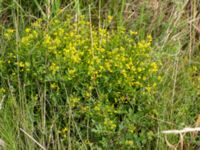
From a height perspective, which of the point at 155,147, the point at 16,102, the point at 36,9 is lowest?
the point at 155,147

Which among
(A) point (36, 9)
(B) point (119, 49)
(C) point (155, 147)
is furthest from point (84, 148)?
(A) point (36, 9)

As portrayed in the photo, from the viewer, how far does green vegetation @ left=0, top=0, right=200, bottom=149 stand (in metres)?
2.50

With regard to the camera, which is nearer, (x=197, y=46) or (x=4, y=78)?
(x=4, y=78)

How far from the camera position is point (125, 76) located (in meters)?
2.54

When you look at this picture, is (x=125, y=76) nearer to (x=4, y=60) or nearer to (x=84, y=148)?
(x=84, y=148)

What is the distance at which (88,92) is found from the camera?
8.39 feet

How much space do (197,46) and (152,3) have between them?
40 cm

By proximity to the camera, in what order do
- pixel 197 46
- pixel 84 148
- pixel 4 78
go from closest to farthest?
pixel 84 148 → pixel 4 78 → pixel 197 46

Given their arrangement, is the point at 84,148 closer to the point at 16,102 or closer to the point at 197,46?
the point at 16,102

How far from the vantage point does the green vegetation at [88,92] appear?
250cm

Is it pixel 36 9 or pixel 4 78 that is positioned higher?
pixel 36 9

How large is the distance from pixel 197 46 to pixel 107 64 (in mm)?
832

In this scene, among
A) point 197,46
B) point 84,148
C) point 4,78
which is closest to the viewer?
point 84,148

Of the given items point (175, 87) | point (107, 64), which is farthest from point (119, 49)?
point (175, 87)
